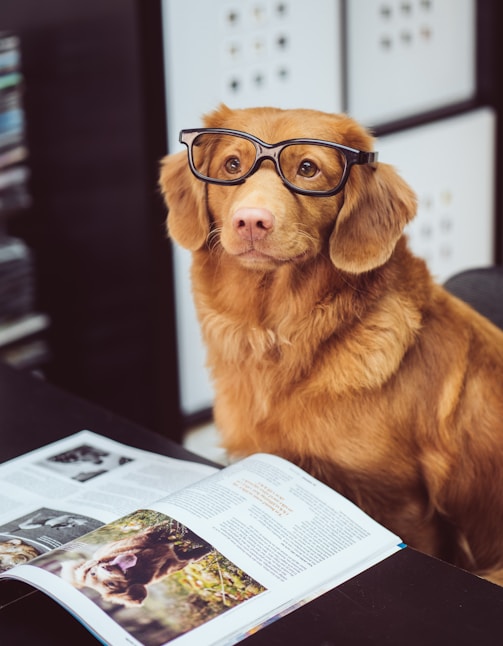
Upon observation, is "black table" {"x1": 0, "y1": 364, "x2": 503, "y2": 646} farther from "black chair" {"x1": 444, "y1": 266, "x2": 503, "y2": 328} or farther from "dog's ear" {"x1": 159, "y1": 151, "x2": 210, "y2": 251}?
"black chair" {"x1": 444, "y1": 266, "x2": 503, "y2": 328}

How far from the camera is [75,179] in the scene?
2.54 m

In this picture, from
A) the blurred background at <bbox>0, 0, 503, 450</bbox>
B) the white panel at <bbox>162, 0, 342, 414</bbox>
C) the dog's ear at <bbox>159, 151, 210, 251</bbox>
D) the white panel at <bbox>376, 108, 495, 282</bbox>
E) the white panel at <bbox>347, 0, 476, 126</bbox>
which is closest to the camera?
the dog's ear at <bbox>159, 151, 210, 251</bbox>

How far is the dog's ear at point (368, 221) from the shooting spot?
1339mm

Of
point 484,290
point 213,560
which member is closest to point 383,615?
point 213,560

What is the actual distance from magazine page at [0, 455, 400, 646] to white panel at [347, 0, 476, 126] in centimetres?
222

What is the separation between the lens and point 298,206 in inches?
51.4

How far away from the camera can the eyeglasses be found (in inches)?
49.8

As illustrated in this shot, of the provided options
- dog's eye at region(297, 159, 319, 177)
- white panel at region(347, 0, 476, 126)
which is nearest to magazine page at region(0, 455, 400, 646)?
dog's eye at region(297, 159, 319, 177)

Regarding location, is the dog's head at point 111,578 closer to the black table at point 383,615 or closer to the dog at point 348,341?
the black table at point 383,615

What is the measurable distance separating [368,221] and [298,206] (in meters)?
0.11

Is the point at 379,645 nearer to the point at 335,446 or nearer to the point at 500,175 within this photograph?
the point at 335,446

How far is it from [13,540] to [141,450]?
0.28 m

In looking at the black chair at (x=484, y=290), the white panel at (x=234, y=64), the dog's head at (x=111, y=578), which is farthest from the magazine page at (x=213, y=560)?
the white panel at (x=234, y=64)

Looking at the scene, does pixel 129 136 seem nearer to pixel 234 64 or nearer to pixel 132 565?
pixel 234 64
